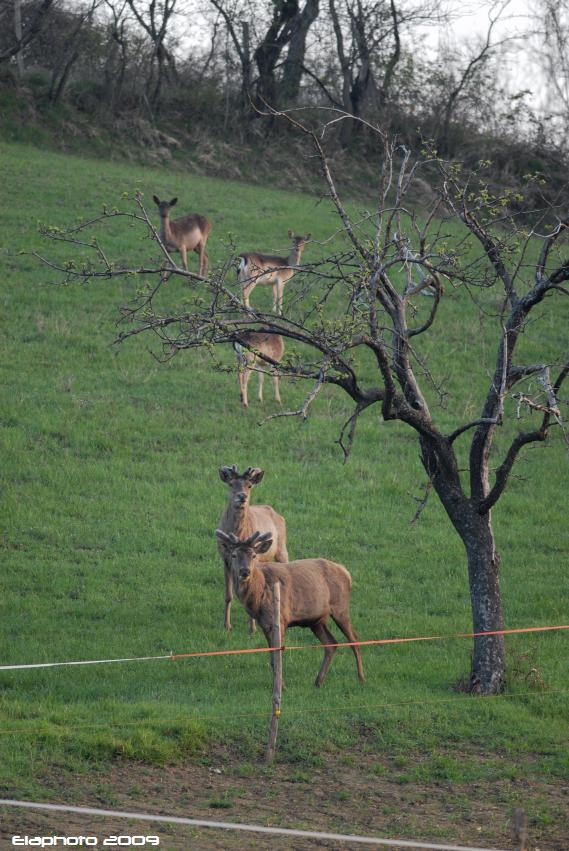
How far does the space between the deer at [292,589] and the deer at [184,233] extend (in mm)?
16273

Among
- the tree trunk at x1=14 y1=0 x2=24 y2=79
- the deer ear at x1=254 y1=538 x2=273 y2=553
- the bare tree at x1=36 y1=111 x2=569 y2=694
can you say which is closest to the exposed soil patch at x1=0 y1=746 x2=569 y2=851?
the deer ear at x1=254 y1=538 x2=273 y2=553

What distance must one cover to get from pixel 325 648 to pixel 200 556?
469 centimetres

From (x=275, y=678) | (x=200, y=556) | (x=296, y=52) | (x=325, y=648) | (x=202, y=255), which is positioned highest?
(x=296, y=52)

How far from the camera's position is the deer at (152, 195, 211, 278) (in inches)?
1067

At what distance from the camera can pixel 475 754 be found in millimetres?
9773

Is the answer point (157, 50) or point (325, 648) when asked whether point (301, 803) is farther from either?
point (157, 50)

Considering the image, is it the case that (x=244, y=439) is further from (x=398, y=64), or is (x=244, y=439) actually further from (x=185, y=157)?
(x=398, y=64)

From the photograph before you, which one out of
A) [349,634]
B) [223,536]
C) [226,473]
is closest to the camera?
[223,536]

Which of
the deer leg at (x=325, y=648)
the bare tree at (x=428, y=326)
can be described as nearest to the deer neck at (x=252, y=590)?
the deer leg at (x=325, y=648)

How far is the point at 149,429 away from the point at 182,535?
174 inches

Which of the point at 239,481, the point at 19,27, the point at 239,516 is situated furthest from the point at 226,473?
the point at 19,27

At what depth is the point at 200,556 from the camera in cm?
1588

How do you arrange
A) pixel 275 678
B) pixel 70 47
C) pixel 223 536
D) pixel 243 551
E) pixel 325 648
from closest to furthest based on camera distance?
pixel 275 678 → pixel 223 536 → pixel 243 551 → pixel 325 648 → pixel 70 47

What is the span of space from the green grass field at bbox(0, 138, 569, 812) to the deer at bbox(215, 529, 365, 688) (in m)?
0.58
